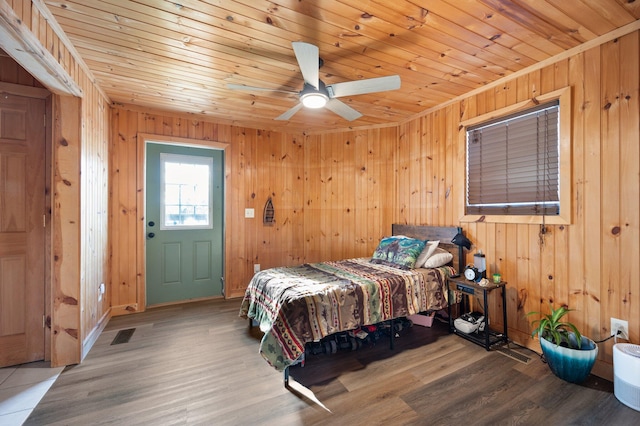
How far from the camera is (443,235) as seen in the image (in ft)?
10.3

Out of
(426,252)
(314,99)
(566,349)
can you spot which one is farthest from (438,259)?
(314,99)

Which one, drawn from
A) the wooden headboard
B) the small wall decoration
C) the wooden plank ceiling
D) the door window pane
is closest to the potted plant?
the wooden headboard

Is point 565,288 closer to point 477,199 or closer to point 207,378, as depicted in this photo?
point 477,199

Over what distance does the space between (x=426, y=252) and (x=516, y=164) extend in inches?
48.3

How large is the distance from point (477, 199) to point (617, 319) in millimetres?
1414

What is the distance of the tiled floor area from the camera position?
1633 millimetres

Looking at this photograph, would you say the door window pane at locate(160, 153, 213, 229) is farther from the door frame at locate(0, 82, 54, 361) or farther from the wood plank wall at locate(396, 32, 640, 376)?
the wood plank wall at locate(396, 32, 640, 376)

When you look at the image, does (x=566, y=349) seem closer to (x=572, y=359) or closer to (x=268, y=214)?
(x=572, y=359)

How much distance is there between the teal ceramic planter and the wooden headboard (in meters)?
1.07

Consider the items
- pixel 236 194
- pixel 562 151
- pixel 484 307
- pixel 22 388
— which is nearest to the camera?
pixel 22 388

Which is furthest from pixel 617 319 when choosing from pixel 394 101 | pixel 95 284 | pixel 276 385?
pixel 95 284

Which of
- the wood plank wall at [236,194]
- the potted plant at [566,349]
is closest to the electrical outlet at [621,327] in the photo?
the potted plant at [566,349]

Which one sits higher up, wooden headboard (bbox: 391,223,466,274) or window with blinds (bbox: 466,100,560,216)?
window with blinds (bbox: 466,100,560,216)

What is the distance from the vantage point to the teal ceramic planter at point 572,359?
1.88m
